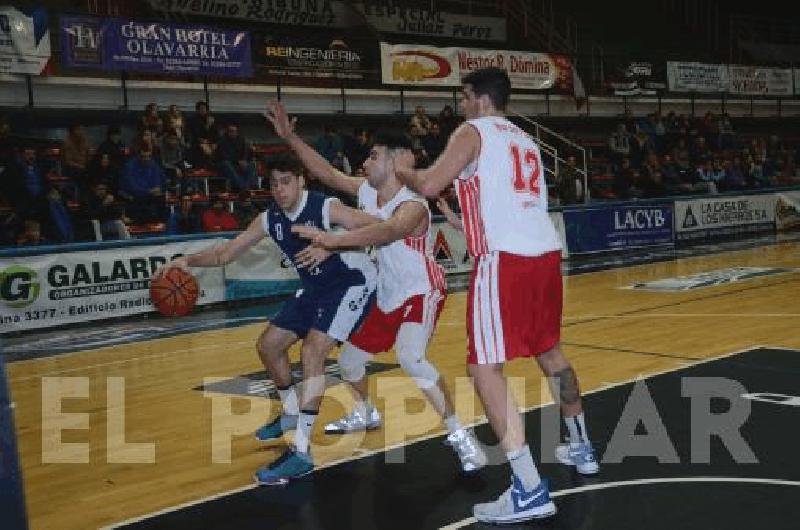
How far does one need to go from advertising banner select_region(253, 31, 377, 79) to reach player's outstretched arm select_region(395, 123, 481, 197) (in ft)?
46.6

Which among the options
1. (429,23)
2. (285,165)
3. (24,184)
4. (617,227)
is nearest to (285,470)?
(285,165)

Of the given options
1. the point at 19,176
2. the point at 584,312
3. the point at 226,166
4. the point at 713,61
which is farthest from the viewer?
the point at 713,61

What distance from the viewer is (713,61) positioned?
101ft

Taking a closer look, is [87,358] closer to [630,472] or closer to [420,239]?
[420,239]

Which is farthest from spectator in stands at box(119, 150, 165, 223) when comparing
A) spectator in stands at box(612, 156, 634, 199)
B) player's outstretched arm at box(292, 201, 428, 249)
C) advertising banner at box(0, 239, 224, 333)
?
spectator in stands at box(612, 156, 634, 199)

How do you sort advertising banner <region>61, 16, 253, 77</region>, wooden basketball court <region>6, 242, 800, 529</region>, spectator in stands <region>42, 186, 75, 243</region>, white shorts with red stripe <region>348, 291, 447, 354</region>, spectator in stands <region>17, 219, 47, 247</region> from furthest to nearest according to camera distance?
advertising banner <region>61, 16, 253, 77</region> → spectator in stands <region>42, 186, 75, 243</region> → spectator in stands <region>17, 219, 47, 247</region> → white shorts with red stripe <region>348, 291, 447, 354</region> → wooden basketball court <region>6, 242, 800, 529</region>

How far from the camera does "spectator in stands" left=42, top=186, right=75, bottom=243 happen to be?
1280cm

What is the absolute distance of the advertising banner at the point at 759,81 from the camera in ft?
91.7

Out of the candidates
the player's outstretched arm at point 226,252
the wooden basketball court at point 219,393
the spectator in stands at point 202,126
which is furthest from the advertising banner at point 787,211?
the player's outstretched arm at point 226,252

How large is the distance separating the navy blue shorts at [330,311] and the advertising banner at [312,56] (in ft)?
42.5

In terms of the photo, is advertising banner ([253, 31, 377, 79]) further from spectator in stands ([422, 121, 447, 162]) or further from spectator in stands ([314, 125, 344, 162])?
spectator in stands ([422, 121, 447, 162])

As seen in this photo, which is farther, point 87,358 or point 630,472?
point 87,358

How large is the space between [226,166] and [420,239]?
34.5ft

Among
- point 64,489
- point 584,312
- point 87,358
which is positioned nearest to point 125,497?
point 64,489
